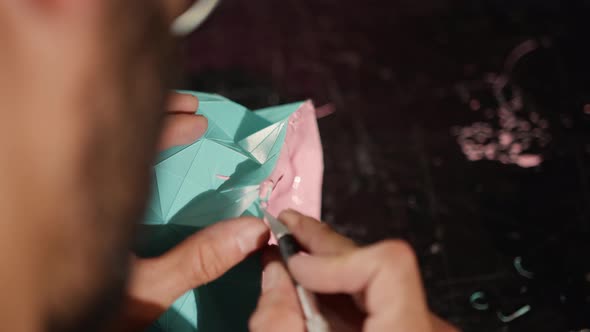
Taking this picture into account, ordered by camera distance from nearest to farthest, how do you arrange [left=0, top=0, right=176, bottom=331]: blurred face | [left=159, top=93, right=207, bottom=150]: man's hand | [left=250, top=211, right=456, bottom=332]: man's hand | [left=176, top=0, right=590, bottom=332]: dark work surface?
[left=0, top=0, right=176, bottom=331]: blurred face → [left=250, top=211, right=456, bottom=332]: man's hand → [left=159, top=93, right=207, bottom=150]: man's hand → [left=176, top=0, right=590, bottom=332]: dark work surface

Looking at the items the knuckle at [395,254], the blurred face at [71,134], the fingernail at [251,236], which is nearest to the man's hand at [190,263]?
the fingernail at [251,236]

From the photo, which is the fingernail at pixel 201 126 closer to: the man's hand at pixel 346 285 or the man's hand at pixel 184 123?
the man's hand at pixel 184 123

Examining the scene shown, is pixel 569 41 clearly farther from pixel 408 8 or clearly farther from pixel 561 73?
pixel 408 8

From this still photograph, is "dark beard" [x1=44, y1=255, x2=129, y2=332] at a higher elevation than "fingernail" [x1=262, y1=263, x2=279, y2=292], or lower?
higher

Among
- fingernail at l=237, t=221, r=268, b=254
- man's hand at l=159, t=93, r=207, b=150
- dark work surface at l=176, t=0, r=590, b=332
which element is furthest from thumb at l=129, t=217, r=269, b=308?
dark work surface at l=176, t=0, r=590, b=332

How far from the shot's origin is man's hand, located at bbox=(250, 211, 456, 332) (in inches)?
14.8

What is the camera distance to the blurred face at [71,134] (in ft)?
0.66

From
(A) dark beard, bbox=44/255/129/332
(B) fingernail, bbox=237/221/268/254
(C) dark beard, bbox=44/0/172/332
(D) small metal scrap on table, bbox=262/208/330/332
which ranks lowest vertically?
(D) small metal scrap on table, bbox=262/208/330/332

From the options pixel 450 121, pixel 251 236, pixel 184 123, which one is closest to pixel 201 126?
pixel 184 123

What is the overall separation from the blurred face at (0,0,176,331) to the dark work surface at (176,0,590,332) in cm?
57

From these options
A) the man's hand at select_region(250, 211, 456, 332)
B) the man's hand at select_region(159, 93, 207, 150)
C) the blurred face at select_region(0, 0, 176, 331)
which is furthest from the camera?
the man's hand at select_region(159, 93, 207, 150)

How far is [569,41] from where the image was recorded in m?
0.91

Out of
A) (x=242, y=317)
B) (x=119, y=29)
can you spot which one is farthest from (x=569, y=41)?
(x=119, y=29)

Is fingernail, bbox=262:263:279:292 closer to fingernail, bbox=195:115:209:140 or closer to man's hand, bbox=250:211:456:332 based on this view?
man's hand, bbox=250:211:456:332
